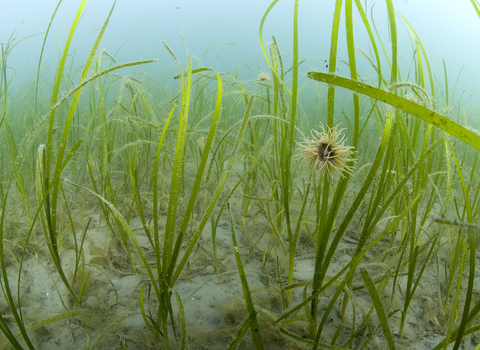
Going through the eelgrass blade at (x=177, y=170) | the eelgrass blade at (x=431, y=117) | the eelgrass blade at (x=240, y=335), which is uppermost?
the eelgrass blade at (x=431, y=117)

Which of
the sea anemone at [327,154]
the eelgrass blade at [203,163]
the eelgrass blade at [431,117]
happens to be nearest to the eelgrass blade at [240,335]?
the eelgrass blade at [203,163]

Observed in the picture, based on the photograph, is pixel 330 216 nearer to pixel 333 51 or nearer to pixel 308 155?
pixel 308 155

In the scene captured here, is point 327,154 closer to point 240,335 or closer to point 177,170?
point 177,170

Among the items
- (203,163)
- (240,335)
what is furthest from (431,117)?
(240,335)

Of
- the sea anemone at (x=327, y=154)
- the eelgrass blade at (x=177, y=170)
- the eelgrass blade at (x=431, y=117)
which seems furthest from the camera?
the sea anemone at (x=327, y=154)

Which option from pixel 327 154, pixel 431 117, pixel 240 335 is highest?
pixel 431 117

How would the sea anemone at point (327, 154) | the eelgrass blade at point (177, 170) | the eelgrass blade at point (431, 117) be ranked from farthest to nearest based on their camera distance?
the sea anemone at point (327, 154) → the eelgrass blade at point (177, 170) → the eelgrass blade at point (431, 117)

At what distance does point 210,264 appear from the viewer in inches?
53.1

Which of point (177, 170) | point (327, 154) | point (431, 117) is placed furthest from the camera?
point (327, 154)

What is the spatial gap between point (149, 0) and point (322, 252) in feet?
145

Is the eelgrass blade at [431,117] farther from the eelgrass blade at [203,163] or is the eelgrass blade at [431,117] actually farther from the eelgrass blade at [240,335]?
the eelgrass blade at [240,335]

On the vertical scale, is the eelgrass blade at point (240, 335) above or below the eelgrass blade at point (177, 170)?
below

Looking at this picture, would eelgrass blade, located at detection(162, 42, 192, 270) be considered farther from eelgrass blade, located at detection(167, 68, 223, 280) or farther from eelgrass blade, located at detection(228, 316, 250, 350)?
eelgrass blade, located at detection(228, 316, 250, 350)

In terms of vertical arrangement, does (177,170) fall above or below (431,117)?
below
